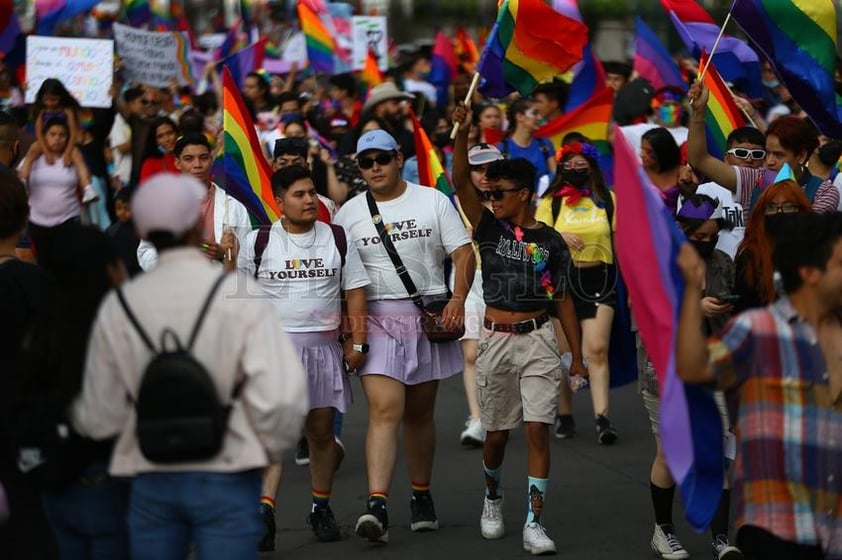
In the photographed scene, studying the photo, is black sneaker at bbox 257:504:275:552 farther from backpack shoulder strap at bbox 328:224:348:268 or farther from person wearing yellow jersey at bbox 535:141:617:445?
person wearing yellow jersey at bbox 535:141:617:445

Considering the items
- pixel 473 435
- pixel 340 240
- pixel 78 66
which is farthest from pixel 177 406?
pixel 78 66

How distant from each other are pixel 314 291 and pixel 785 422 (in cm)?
339

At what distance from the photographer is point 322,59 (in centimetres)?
1722

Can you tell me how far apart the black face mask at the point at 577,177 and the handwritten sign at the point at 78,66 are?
5.84 m

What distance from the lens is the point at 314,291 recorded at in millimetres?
7582

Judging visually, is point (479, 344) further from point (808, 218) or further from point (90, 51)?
point (90, 51)

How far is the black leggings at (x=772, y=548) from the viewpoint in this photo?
4.68 m

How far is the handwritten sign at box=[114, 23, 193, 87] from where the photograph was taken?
1566cm

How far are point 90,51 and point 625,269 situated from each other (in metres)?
10.3

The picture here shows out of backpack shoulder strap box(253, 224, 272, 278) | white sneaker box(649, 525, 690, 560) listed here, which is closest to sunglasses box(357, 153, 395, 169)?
backpack shoulder strap box(253, 224, 272, 278)

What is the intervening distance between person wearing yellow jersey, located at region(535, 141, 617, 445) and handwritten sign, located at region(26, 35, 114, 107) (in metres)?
5.71

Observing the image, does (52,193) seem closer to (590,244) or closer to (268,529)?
(590,244)

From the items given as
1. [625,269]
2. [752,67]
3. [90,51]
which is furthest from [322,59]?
[625,269]

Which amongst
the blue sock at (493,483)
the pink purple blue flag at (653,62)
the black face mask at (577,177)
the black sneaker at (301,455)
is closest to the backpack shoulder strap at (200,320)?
the blue sock at (493,483)
